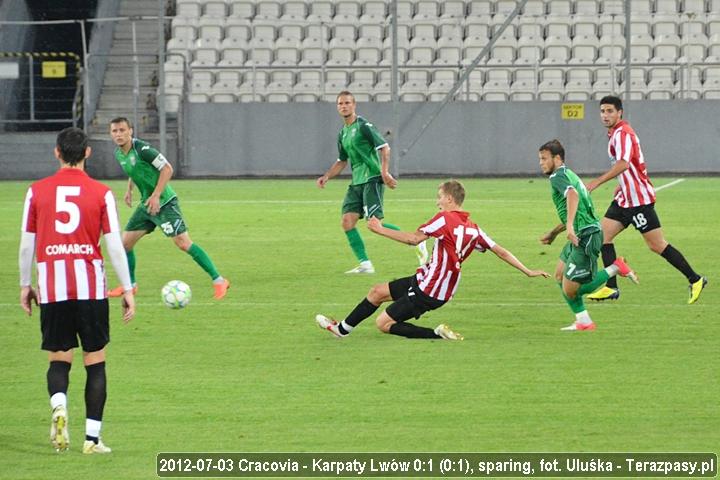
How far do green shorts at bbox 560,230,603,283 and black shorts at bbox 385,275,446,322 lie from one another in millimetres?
1273

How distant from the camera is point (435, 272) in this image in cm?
1089

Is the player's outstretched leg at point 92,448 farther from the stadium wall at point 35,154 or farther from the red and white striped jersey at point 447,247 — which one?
the stadium wall at point 35,154

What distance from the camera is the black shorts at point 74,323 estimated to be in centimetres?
750

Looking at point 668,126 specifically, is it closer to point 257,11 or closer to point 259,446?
point 257,11

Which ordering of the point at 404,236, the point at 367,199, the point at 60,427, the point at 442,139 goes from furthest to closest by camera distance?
the point at 442,139
the point at 367,199
the point at 404,236
the point at 60,427

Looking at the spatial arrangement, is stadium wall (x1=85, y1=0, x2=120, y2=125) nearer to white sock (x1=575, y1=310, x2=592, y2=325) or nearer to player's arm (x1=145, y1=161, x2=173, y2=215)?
player's arm (x1=145, y1=161, x2=173, y2=215)

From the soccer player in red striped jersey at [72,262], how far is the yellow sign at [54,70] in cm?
2699

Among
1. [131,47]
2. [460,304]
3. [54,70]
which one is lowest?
[460,304]

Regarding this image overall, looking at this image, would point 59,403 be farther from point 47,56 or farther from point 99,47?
point 99,47

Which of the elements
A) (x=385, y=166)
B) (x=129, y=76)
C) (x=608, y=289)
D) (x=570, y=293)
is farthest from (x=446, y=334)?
(x=129, y=76)

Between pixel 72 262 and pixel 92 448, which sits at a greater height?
pixel 72 262

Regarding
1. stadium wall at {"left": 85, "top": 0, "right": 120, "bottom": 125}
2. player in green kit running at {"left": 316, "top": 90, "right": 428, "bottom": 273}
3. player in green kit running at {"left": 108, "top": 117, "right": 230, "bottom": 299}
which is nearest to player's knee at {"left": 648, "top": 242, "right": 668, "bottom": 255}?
player in green kit running at {"left": 316, "top": 90, "right": 428, "bottom": 273}

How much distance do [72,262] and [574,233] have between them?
5286 mm

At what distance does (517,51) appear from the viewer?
1414 inches
